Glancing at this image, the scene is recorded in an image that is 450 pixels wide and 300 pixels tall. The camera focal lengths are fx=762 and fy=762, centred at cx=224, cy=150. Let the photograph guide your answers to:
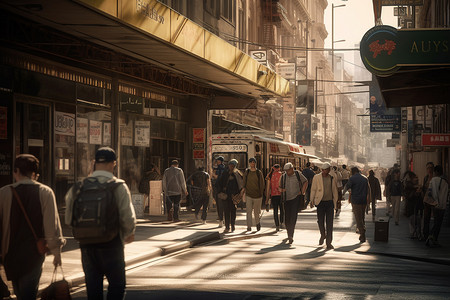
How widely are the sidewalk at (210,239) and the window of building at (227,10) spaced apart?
16769 mm

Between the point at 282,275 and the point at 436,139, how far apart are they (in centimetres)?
1298

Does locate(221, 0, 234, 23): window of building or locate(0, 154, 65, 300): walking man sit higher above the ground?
locate(221, 0, 234, 23): window of building

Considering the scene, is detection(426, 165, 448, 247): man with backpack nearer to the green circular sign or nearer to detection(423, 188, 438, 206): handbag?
detection(423, 188, 438, 206): handbag

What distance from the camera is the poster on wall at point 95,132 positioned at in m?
20.7

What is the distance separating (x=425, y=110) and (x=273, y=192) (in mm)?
19802

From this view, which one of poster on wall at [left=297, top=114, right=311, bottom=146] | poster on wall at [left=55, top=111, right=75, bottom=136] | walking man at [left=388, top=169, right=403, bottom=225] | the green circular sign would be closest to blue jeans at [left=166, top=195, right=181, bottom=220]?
poster on wall at [left=55, top=111, right=75, bottom=136]

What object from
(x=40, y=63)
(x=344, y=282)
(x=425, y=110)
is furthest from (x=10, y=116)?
(x=425, y=110)

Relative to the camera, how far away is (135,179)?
24.2 m

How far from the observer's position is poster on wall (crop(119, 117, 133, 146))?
2308 centimetres

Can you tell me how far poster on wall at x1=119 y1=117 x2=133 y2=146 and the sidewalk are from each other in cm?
244

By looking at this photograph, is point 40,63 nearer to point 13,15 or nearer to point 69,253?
point 13,15

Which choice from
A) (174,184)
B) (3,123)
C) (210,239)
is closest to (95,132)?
(174,184)

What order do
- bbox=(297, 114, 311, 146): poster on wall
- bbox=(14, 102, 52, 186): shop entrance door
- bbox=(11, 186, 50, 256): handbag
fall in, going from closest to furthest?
bbox=(11, 186, 50, 256): handbag
bbox=(14, 102, 52, 186): shop entrance door
bbox=(297, 114, 311, 146): poster on wall

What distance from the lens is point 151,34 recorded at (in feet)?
54.0
